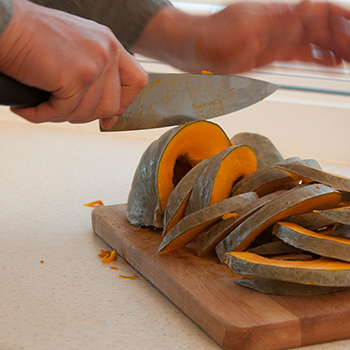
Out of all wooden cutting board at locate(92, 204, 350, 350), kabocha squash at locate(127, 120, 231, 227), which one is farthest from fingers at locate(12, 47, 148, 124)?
wooden cutting board at locate(92, 204, 350, 350)

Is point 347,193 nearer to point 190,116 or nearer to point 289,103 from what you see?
point 190,116

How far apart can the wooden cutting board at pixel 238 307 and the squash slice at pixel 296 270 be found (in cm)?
5

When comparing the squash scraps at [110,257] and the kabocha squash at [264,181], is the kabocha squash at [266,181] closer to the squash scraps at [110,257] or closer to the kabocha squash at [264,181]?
the kabocha squash at [264,181]

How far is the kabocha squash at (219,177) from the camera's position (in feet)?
3.44

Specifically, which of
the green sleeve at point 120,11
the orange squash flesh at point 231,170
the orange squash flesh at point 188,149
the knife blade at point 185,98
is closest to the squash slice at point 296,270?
the orange squash flesh at point 231,170

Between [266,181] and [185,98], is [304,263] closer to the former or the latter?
[266,181]

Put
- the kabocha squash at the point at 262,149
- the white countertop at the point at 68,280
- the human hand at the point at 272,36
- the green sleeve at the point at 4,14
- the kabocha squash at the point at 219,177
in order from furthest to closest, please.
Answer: the kabocha squash at the point at 262,149, the human hand at the point at 272,36, the kabocha squash at the point at 219,177, the white countertop at the point at 68,280, the green sleeve at the point at 4,14

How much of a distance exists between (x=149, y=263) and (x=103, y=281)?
11 centimetres

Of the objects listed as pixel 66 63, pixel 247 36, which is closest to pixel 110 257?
pixel 66 63

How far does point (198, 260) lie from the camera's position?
41.0 inches

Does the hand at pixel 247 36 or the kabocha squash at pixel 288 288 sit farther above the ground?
the hand at pixel 247 36

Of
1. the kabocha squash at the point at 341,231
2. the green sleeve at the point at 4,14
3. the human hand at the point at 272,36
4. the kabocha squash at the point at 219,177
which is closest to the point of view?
the green sleeve at the point at 4,14

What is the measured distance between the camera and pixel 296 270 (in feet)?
2.68

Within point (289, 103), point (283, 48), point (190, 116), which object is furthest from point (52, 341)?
point (289, 103)
